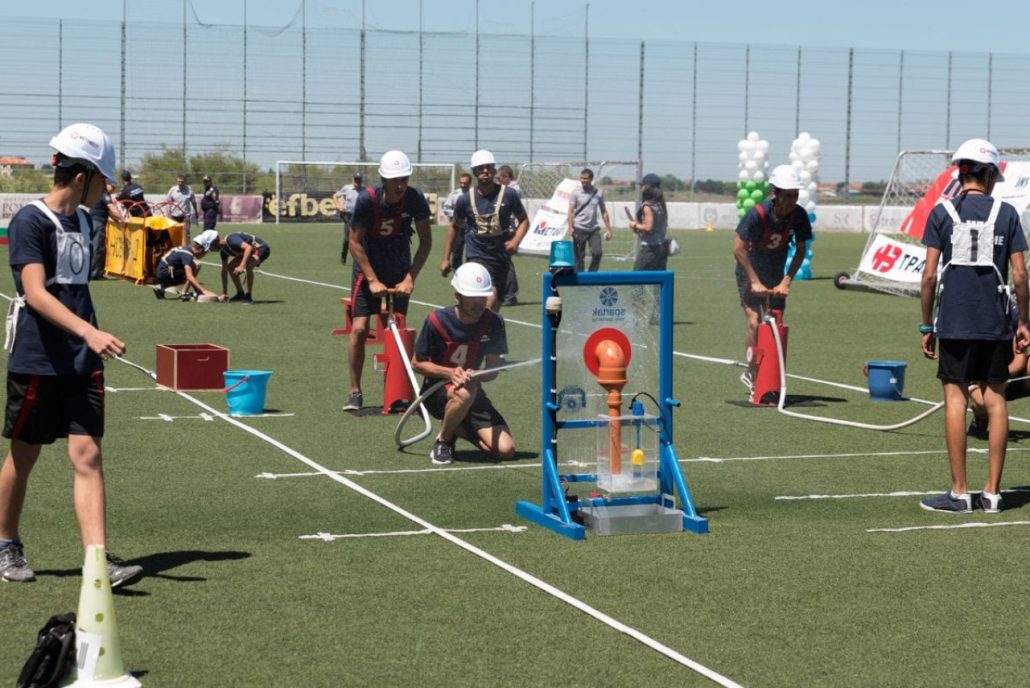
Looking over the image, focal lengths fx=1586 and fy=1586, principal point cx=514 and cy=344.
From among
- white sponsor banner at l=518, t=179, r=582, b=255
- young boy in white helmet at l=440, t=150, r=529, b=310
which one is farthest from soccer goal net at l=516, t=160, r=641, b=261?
young boy in white helmet at l=440, t=150, r=529, b=310

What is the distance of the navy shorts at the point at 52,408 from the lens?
6762 millimetres

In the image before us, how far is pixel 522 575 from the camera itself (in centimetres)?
723

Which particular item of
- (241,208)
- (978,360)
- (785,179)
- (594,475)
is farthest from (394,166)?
(241,208)

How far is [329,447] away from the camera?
10.8 metres

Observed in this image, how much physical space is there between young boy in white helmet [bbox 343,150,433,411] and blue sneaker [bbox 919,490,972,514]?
192 inches

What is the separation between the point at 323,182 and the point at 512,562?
58.9m

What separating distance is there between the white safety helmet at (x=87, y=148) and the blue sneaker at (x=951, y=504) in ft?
15.8

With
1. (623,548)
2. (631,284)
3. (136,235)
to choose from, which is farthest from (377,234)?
(136,235)

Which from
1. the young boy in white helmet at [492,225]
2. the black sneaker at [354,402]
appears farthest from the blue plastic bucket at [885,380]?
the black sneaker at [354,402]

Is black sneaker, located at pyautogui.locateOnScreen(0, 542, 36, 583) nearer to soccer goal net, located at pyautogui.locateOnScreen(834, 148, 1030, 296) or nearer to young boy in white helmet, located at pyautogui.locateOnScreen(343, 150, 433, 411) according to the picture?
young boy in white helmet, located at pyautogui.locateOnScreen(343, 150, 433, 411)

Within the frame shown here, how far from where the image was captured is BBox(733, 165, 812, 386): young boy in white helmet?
13305mm

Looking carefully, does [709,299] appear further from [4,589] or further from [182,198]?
[4,589]

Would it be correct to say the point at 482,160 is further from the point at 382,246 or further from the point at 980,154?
the point at 980,154

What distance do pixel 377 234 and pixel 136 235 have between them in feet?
54.8
